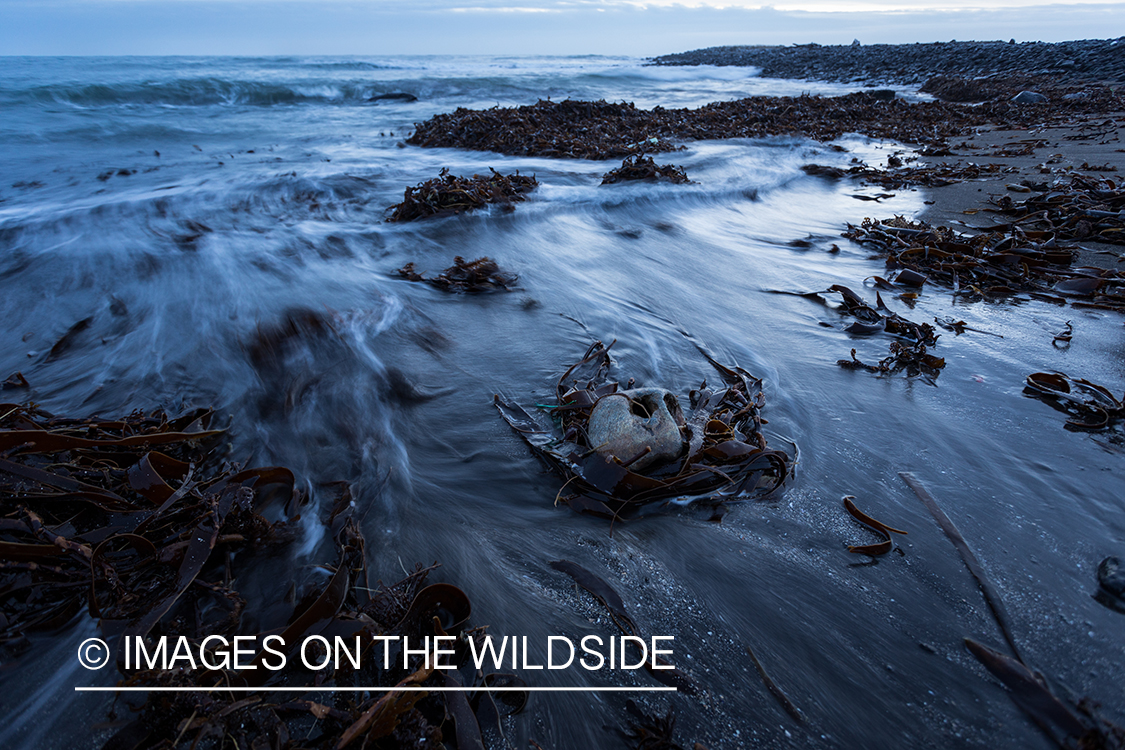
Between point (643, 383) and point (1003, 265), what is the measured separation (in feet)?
10.9

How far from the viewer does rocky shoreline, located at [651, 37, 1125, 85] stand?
1722 cm

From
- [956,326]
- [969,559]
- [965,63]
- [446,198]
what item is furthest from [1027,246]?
[965,63]

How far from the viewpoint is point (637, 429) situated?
6.89 feet

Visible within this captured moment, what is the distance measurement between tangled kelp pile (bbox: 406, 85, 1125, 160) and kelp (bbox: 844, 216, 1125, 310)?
231 inches

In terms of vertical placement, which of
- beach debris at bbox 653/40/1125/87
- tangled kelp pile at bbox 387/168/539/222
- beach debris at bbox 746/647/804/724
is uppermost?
beach debris at bbox 653/40/1125/87

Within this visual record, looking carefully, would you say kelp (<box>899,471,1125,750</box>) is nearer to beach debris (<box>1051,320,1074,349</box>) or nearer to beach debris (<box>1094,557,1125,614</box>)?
beach debris (<box>1094,557,1125,614</box>)

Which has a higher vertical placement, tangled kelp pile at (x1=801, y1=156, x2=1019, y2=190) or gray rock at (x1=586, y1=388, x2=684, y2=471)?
tangled kelp pile at (x1=801, y1=156, x2=1019, y2=190)

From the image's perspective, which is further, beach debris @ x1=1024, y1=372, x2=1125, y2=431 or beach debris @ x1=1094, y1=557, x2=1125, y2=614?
beach debris @ x1=1024, y1=372, x2=1125, y2=431

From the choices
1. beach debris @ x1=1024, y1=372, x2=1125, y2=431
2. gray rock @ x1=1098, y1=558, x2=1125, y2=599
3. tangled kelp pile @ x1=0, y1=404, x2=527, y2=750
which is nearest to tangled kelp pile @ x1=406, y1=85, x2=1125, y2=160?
beach debris @ x1=1024, y1=372, x2=1125, y2=431

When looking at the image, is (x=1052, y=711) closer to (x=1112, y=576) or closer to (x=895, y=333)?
(x=1112, y=576)

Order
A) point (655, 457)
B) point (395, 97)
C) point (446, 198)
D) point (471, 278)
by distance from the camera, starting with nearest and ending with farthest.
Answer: point (655, 457)
point (471, 278)
point (446, 198)
point (395, 97)

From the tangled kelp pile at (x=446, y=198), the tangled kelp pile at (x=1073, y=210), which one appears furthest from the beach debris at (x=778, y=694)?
the tangled kelp pile at (x=446, y=198)

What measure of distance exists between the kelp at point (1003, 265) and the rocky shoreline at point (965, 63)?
1824cm

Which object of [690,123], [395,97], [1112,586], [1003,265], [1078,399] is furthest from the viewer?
[395,97]
